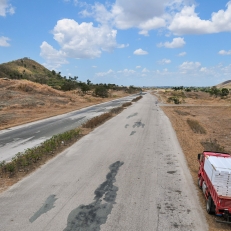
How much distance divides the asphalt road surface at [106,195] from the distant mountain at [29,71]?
7638 centimetres

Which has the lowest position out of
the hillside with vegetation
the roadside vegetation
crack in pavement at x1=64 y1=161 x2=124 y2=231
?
crack in pavement at x1=64 y1=161 x2=124 y2=231

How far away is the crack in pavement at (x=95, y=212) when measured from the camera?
5.89 meters

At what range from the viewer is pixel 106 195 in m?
7.55

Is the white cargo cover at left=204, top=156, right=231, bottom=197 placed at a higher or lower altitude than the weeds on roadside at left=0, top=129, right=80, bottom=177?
higher

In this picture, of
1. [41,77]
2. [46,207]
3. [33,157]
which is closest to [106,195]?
[46,207]

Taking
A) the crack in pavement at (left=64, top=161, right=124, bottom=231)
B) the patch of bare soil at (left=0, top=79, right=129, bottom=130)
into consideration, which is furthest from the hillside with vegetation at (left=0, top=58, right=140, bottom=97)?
the crack in pavement at (left=64, top=161, right=124, bottom=231)

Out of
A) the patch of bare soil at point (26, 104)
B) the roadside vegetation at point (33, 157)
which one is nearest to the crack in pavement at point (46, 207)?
the roadside vegetation at point (33, 157)

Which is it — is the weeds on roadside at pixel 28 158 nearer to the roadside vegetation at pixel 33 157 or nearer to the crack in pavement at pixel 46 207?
the roadside vegetation at pixel 33 157

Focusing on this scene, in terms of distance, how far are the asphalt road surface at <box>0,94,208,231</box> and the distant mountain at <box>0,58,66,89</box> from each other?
76384 mm

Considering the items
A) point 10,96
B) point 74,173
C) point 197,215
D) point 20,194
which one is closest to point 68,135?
point 74,173

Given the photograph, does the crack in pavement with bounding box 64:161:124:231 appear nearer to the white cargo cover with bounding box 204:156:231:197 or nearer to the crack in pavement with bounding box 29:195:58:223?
the crack in pavement with bounding box 29:195:58:223

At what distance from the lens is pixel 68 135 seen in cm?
1525

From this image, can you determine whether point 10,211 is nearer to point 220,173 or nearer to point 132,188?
point 132,188

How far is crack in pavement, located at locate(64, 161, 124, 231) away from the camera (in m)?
5.89
